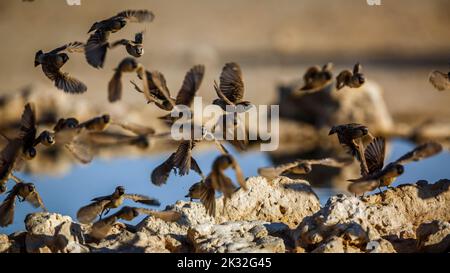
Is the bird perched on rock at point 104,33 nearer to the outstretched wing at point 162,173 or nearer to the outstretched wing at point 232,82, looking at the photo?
the outstretched wing at point 232,82

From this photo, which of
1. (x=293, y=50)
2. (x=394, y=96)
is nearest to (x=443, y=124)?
(x=394, y=96)

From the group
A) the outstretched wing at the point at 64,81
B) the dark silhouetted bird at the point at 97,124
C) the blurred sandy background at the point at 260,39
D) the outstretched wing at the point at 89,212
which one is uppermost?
the blurred sandy background at the point at 260,39

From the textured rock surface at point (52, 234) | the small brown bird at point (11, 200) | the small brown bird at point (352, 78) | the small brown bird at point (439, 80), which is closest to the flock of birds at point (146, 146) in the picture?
the small brown bird at point (11, 200)

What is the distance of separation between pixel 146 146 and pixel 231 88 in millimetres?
732

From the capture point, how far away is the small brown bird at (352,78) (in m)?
6.09

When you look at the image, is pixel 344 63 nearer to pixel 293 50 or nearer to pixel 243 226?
pixel 293 50

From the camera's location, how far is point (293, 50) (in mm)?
15047

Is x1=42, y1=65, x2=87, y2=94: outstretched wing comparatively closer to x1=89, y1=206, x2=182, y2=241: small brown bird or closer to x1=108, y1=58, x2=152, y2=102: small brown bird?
x1=108, y1=58, x2=152, y2=102: small brown bird

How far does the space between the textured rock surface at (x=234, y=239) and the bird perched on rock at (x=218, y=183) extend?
137 millimetres

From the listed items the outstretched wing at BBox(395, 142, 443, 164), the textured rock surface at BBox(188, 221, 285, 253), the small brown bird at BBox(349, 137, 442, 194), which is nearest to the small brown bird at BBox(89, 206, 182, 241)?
the textured rock surface at BBox(188, 221, 285, 253)

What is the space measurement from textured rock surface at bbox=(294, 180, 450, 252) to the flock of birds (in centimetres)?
17

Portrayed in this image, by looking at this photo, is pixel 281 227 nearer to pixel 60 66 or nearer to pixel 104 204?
pixel 104 204

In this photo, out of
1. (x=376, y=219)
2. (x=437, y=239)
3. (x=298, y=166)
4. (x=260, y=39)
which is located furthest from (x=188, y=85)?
(x=260, y=39)

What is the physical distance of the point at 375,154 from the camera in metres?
5.68
